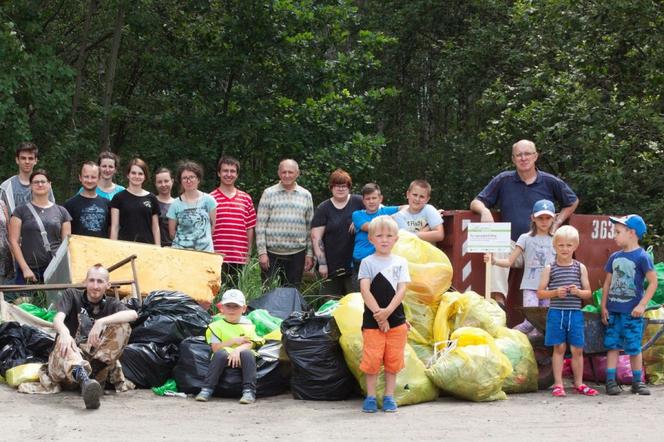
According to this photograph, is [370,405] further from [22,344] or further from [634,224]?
[22,344]

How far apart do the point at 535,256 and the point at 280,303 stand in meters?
2.41

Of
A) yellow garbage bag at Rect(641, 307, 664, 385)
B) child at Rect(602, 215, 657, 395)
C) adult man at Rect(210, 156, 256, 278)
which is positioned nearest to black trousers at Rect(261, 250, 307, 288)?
adult man at Rect(210, 156, 256, 278)

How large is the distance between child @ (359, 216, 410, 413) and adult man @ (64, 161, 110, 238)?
3.38 metres

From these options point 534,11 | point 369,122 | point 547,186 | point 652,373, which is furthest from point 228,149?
point 652,373

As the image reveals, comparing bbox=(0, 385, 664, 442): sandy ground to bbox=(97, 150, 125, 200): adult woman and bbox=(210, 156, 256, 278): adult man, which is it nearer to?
bbox=(210, 156, 256, 278): adult man

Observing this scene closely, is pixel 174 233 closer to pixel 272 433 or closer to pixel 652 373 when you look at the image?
pixel 272 433

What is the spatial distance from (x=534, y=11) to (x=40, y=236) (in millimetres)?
9868

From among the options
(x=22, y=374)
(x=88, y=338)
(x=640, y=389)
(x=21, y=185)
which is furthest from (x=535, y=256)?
(x=21, y=185)

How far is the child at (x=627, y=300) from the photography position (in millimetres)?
8352

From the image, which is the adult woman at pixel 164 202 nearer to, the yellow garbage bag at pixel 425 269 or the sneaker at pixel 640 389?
the yellow garbage bag at pixel 425 269

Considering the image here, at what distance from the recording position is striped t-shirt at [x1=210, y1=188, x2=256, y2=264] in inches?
408

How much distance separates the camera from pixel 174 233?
10.1 meters

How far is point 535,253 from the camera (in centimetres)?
911

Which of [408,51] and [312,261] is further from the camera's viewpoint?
[408,51]
